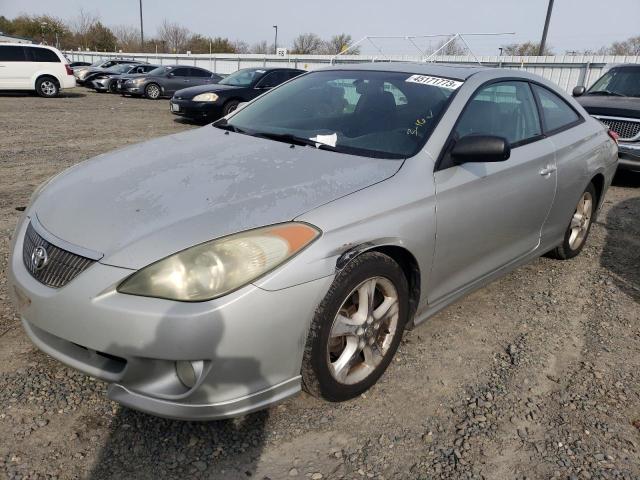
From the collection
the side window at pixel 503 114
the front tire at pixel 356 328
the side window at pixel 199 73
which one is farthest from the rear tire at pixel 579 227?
the side window at pixel 199 73

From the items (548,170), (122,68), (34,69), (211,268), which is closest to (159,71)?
(34,69)

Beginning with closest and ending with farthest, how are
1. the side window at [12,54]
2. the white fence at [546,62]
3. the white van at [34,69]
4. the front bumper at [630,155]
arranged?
the front bumper at [630,155] < the side window at [12,54] < the white van at [34,69] < the white fence at [546,62]

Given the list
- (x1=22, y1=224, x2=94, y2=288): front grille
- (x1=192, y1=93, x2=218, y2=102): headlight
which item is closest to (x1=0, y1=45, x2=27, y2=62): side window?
(x1=192, y1=93, x2=218, y2=102): headlight

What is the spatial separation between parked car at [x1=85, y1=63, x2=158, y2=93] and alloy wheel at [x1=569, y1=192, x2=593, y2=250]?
19423mm

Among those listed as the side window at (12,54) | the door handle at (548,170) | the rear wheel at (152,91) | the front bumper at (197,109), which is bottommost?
the rear wheel at (152,91)

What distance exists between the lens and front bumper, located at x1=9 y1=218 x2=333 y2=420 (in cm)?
185

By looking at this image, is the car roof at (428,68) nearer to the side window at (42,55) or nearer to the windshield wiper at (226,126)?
the windshield wiper at (226,126)

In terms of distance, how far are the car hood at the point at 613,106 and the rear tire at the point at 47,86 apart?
16.7m

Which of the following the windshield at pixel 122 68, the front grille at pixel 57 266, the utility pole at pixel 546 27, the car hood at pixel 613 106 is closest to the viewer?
the front grille at pixel 57 266

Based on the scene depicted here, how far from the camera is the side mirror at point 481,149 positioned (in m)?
2.63

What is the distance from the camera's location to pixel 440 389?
2.61m

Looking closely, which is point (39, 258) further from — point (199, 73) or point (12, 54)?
point (199, 73)

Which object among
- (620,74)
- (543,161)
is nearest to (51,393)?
(543,161)

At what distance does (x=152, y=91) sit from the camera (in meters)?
19.0
